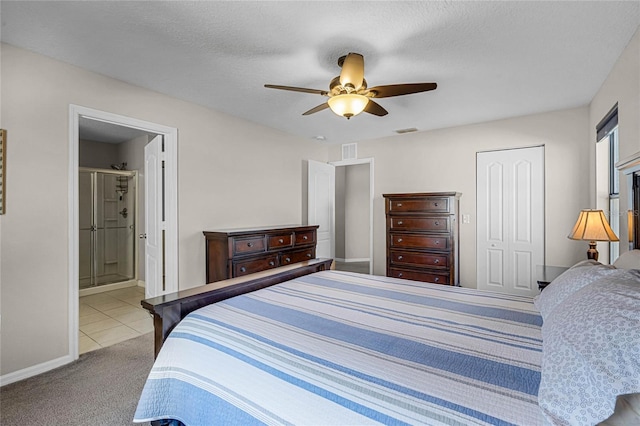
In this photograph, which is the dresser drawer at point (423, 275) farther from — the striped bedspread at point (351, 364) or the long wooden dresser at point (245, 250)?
the striped bedspread at point (351, 364)

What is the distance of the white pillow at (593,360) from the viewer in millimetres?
771

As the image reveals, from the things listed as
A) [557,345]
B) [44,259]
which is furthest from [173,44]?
[557,345]

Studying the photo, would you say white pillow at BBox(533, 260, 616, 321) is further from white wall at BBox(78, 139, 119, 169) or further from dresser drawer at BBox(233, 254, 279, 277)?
white wall at BBox(78, 139, 119, 169)

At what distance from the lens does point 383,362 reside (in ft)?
3.51

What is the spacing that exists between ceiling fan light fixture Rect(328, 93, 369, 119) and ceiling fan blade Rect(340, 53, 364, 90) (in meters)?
0.09

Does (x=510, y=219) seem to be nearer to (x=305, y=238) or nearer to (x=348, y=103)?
(x=305, y=238)

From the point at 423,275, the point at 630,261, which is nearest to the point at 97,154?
the point at 423,275

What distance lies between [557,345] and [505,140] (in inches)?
152

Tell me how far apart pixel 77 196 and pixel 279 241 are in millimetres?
2086

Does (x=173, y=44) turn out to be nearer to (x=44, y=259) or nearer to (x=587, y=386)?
(x=44, y=259)

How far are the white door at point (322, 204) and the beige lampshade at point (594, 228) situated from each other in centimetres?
347

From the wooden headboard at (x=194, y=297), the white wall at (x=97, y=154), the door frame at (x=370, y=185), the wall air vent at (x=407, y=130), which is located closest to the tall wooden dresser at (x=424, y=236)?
the door frame at (x=370, y=185)

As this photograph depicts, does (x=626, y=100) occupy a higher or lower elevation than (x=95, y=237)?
higher

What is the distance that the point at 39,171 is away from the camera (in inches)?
95.0
